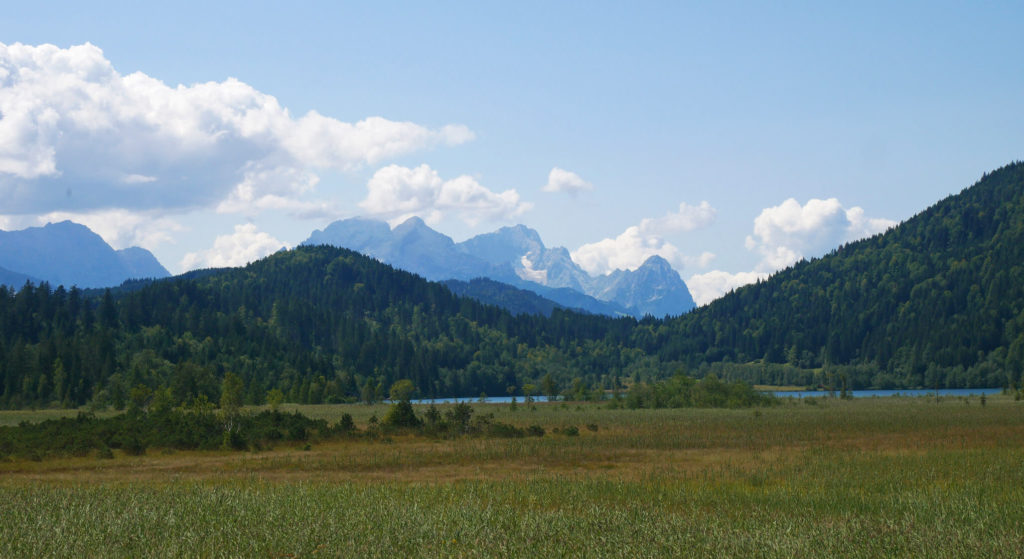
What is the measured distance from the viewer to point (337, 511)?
2569cm

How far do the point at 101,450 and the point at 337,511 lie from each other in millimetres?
32895

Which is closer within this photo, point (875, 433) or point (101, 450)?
point (101, 450)

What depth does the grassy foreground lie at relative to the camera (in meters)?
20.5

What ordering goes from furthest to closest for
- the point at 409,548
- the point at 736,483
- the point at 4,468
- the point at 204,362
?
the point at 204,362 → the point at 4,468 → the point at 736,483 → the point at 409,548

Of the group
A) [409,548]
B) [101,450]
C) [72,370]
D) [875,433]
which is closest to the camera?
[409,548]

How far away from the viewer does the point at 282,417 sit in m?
69.6

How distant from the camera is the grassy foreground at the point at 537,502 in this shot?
67.2 ft

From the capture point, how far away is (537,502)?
29.6 meters

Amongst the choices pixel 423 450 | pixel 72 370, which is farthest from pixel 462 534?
pixel 72 370

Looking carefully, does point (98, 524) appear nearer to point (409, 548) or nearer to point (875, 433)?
point (409, 548)

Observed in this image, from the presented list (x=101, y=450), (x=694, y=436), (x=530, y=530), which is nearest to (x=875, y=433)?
(x=694, y=436)

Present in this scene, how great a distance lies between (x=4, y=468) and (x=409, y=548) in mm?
36473

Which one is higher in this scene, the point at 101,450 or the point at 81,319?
the point at 81,319

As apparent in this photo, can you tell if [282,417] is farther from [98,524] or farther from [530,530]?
[530,530]
